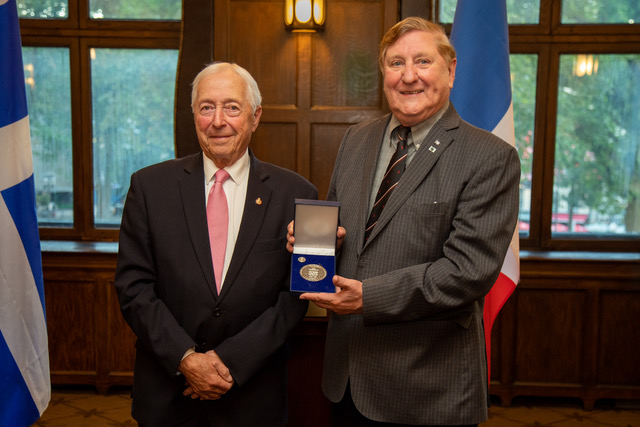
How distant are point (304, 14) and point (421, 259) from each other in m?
2.47

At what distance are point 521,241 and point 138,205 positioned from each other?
2.95 metres

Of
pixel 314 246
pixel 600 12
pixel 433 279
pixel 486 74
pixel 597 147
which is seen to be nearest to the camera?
pixel 433 279

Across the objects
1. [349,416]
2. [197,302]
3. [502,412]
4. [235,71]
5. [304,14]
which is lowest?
[502,412]

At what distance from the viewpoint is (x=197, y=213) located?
1.65m

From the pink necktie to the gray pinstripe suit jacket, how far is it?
1.34 ft

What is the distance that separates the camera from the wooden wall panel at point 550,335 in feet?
11.3

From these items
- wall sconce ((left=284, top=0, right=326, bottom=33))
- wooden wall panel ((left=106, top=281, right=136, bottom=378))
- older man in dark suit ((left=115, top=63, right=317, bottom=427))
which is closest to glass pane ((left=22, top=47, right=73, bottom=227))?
wooden wall panel ((left=106, top=281, right=136, bottom=378))

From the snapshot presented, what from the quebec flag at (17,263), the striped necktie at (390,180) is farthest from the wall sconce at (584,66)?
the quebec flag at (17,263)

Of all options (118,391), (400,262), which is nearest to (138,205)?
(400,262)

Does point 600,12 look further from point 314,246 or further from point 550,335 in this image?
point 314,246

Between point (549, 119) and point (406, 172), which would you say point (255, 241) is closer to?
point (406, 172)

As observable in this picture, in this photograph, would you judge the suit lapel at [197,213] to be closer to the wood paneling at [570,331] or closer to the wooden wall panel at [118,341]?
the wooden wall panel at [118,341]

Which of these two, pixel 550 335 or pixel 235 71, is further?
pixel 550 335

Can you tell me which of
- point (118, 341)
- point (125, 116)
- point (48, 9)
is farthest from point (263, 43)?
point (118, 341)
